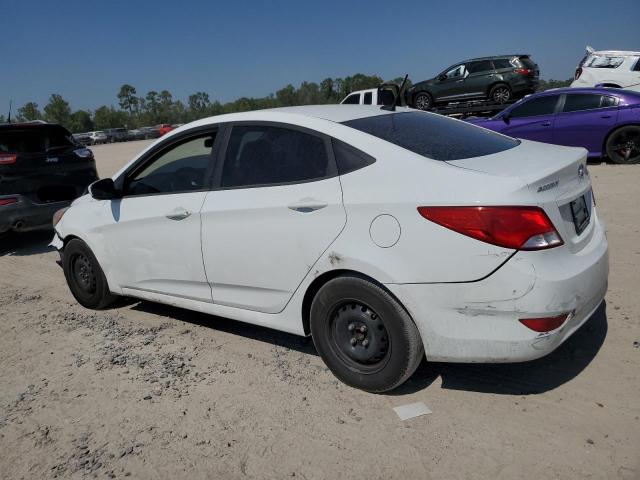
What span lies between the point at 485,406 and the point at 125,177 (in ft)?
10.3

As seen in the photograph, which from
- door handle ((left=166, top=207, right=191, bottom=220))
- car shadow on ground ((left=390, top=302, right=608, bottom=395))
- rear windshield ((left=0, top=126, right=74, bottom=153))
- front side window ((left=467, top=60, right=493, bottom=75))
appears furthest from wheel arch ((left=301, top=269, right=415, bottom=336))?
front side window ((left=467, top=60, right=493, bottom=75))

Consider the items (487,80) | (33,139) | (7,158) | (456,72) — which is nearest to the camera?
(7,158)

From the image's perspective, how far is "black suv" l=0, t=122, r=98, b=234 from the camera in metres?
6.79

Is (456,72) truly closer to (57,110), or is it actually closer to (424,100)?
(424,100)

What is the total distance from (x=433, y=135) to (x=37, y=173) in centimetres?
584

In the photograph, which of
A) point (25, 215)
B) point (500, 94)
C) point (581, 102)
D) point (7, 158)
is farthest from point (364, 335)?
point (500, 94)

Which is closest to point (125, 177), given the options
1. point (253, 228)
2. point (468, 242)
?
point (253, 228)

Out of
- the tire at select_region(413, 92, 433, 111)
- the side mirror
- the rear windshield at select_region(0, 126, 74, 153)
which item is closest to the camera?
the side mirror

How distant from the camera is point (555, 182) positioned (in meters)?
2.73

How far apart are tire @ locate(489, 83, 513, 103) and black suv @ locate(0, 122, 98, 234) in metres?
11.6

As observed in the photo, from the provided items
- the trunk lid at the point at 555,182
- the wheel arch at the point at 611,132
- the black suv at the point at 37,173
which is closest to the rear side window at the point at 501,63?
the wheel arch at the point at 611,132

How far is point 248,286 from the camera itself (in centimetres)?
344

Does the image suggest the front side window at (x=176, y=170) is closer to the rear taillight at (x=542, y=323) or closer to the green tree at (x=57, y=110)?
the rear taillight at (x=542, y=323)

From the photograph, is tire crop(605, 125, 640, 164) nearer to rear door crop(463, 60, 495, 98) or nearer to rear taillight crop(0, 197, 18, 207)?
rear door crop(463, 60, 495, 98)
